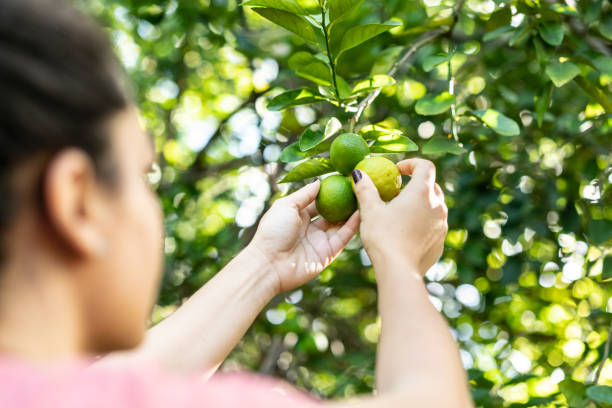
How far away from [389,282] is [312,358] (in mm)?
2397

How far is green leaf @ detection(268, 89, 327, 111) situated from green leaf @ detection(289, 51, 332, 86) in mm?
41

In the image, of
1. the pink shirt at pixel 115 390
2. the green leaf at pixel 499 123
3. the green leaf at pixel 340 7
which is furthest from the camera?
the green leaf at pixel 499 123

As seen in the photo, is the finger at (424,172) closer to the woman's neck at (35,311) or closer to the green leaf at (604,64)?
the green leaf at (604,64)

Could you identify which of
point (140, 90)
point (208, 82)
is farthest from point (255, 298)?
point (208, 82)

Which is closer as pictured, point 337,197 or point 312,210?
point 337,197

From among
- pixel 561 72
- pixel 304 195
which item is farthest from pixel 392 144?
pixel 561 72

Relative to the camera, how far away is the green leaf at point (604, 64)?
179 cm

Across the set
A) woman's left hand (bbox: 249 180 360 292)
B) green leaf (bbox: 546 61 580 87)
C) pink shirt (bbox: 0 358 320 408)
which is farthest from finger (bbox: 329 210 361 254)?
pink shirt (bbox: 0 358 320 408)

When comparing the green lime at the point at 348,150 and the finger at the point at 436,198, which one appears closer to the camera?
the finger at the point at 436,198

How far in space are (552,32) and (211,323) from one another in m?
1.27

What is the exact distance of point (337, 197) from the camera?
1.60 metres

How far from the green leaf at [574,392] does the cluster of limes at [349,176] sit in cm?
86

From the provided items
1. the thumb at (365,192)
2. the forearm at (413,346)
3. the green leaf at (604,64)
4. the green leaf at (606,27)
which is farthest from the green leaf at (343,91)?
the green leaf at (606,27)

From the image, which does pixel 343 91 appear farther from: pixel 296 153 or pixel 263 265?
pixel 263 265
